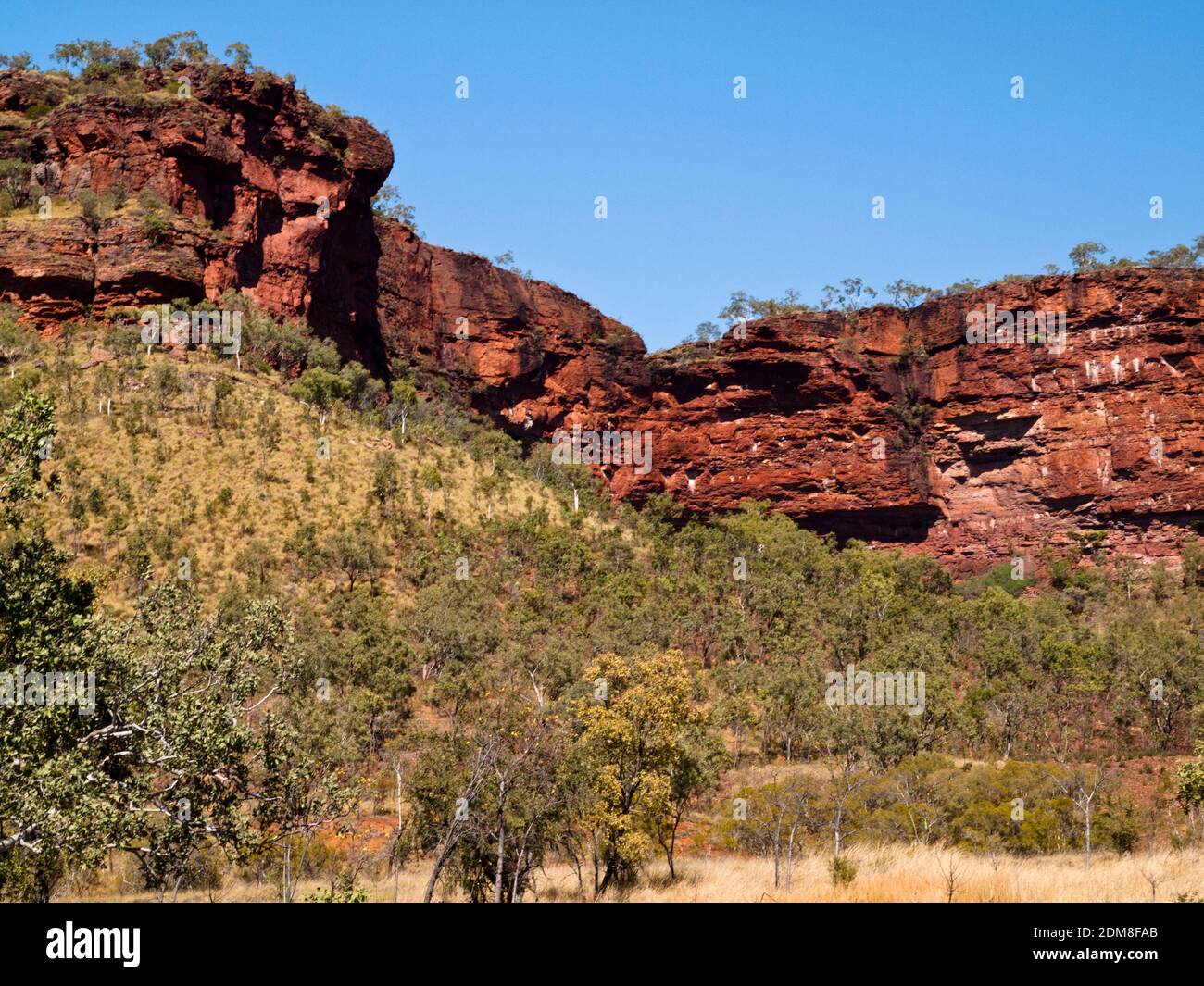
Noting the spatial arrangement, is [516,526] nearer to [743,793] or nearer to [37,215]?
[743,793]

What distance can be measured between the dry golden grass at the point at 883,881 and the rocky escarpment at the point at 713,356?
158ft

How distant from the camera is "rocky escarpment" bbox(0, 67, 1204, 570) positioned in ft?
213

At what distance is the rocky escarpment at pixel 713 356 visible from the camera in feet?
213

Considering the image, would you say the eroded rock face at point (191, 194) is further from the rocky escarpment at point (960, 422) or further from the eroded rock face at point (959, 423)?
the rocky escarpment at point (960, 422)

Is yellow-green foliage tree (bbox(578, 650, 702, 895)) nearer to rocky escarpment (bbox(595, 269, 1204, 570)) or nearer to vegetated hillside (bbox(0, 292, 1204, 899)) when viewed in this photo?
vegetated hillside (bbox(0, 292, 1204, 899))

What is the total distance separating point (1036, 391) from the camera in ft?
256

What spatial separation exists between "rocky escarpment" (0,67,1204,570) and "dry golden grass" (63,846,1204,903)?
4818 cm

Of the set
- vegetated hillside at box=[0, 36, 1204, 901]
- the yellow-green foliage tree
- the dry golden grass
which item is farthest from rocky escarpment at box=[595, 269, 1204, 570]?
the yellow-green foliage tree

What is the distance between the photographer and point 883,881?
17219mm

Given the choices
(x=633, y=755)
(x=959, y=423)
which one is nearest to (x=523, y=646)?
(x=633, y=755)

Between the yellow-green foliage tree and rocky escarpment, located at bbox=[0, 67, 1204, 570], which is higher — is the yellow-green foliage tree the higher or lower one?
the lower one

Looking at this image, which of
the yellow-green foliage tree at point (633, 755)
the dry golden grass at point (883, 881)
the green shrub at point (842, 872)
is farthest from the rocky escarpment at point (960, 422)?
the green shrub at point (842, 872)

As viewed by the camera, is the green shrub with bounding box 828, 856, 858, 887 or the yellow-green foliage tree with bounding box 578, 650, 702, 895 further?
the yellow-green foliage tree with bounding box 578, 650, 702, 895

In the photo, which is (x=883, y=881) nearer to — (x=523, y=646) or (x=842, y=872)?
(x=842, y=872)
